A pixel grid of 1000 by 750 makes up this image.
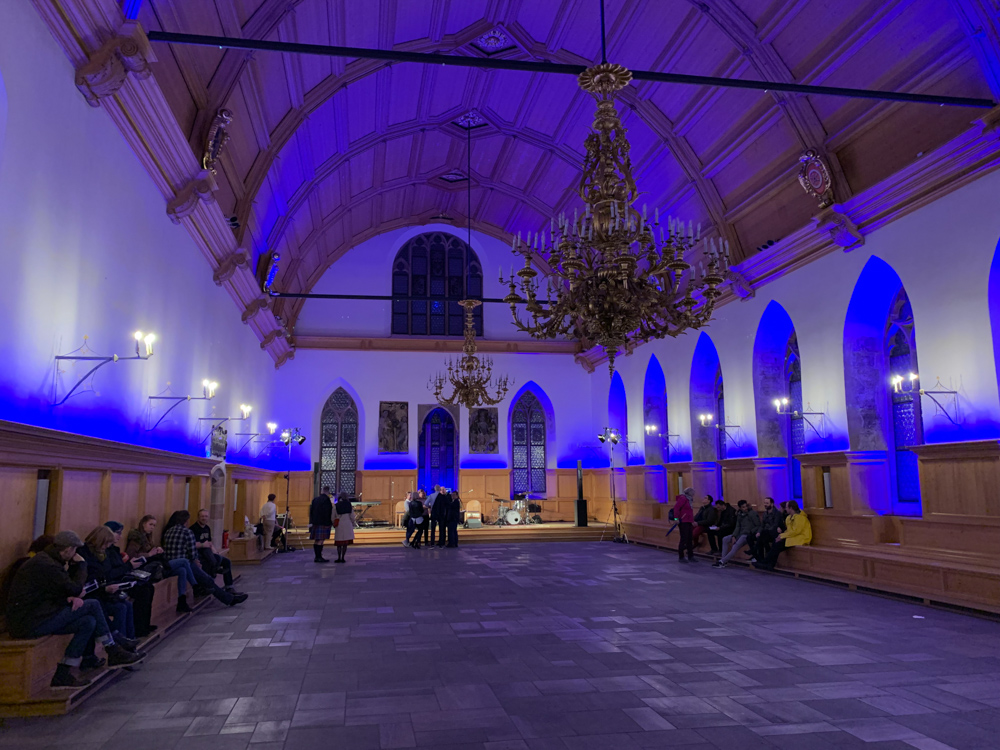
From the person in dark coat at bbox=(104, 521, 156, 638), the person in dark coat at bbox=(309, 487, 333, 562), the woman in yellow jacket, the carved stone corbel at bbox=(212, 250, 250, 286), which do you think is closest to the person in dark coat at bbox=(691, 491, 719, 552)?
the woman in yellow jacket

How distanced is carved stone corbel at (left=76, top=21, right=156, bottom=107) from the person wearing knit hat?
379 cm

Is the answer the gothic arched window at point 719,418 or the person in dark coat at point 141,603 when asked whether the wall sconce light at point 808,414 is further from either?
the person in dark coat at point 141,603

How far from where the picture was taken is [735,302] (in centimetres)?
1420

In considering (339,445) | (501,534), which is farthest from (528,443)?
(339,445)

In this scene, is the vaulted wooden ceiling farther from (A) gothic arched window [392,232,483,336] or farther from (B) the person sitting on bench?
(B) the person sitting on bench

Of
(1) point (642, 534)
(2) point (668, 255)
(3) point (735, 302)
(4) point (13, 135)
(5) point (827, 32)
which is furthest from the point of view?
(1) point (642, 534)

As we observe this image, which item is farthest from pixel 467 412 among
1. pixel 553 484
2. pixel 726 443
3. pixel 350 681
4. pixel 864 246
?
pixel 350 681

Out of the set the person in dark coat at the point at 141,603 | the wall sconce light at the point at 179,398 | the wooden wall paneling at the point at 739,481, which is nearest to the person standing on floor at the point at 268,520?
the wall sconce light at the point at 179,398

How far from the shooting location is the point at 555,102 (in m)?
15.2

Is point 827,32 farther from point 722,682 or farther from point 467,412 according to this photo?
point 467,412

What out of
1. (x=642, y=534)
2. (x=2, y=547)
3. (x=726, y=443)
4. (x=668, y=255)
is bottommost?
(x=642, y=534)

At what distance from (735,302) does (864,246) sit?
12.1 ft

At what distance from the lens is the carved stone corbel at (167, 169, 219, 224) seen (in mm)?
8914

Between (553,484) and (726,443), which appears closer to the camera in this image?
(726,443)
